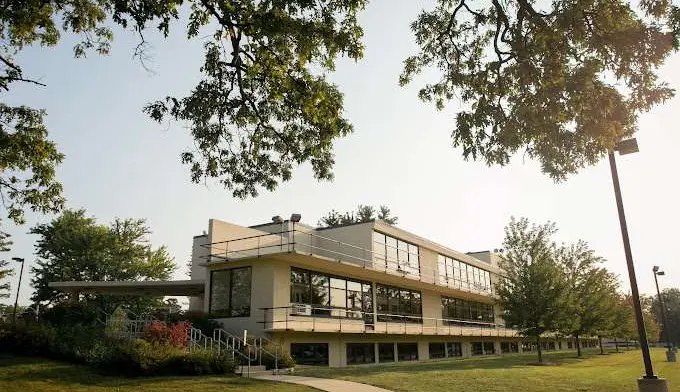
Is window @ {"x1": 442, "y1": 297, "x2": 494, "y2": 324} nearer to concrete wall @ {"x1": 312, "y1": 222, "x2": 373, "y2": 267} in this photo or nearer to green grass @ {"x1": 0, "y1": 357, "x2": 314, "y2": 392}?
concrete wall @ {"x1": 312, "y1": 222, "x2": 373, "y2": 267}

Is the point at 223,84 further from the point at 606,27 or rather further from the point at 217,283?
the point at 217,283

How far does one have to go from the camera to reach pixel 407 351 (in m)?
37.6

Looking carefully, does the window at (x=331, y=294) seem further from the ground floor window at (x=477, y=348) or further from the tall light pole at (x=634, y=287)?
the ground floor window at (x=477, y=348)

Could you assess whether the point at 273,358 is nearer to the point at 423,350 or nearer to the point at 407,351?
the point at 407,351

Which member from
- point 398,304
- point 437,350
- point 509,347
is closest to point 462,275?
point 437,350

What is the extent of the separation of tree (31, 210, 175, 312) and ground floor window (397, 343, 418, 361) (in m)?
23.2

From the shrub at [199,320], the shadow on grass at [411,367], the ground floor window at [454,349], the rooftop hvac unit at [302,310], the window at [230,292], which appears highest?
the window at [230,292]

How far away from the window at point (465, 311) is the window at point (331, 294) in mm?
12065

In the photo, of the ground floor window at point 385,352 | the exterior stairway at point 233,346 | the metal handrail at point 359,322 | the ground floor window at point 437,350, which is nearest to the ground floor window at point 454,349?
the ground floor window at point 437,350

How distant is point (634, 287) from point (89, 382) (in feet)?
49.9

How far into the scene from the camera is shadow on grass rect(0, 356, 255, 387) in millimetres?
15445

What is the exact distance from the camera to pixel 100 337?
67.6ft

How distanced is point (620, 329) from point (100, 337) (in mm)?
50764

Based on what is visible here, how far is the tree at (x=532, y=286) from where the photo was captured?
116 ft
